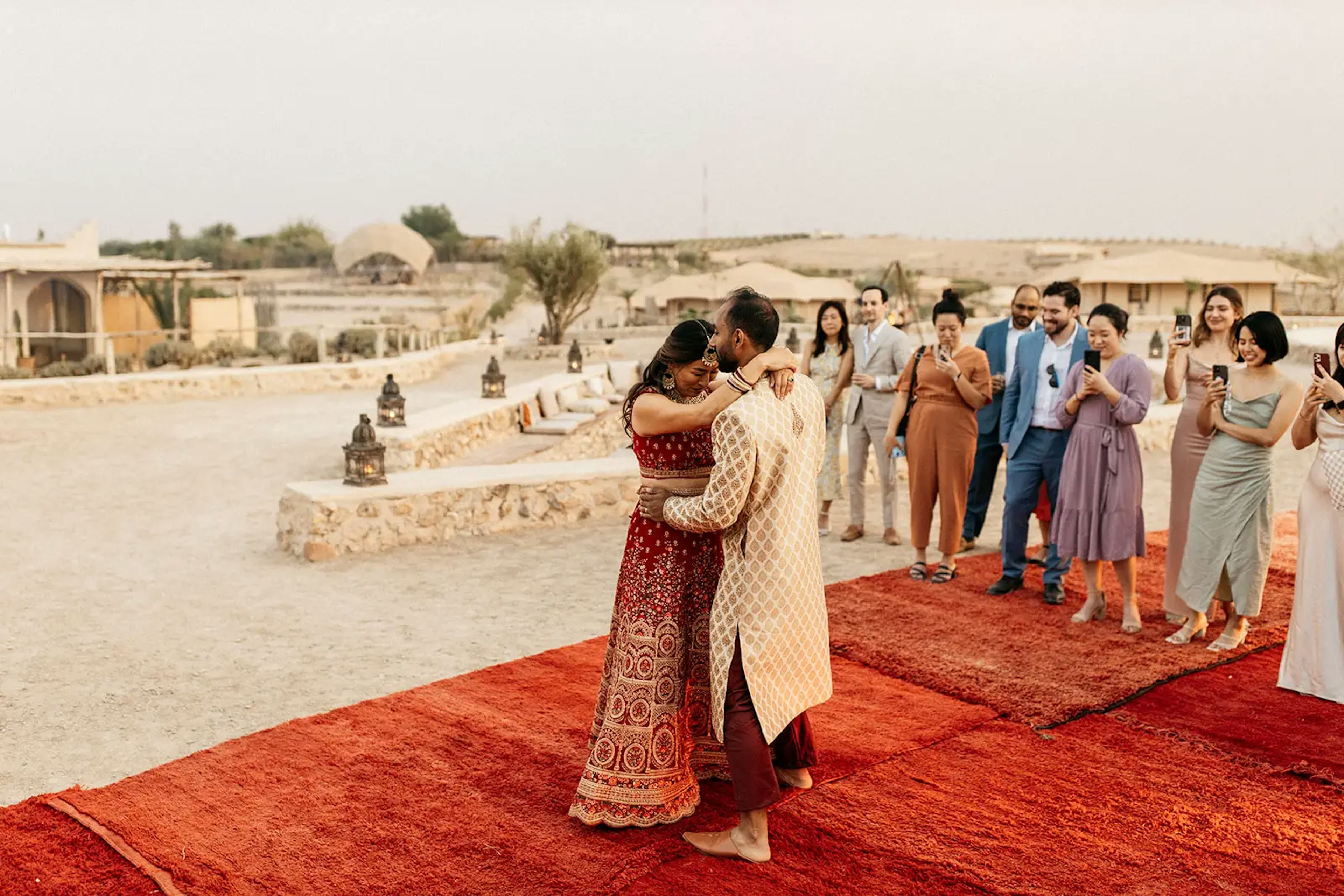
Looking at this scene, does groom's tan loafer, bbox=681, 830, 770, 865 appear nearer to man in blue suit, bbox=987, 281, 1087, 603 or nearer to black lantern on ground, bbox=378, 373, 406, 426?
man in blue suit, bbox=987, 281, 1087, 603

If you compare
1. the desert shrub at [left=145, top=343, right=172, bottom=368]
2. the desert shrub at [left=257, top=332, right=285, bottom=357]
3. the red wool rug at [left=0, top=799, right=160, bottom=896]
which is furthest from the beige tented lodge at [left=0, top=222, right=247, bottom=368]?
the red wool rug at [left=0, top=799, right=160, bottom=896]

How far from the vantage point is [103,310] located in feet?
82.7

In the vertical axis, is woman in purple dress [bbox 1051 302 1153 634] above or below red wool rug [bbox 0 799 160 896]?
above

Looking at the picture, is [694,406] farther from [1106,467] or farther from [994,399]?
[994,399]

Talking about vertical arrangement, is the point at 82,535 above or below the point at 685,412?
below

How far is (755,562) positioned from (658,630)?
389 millimetres

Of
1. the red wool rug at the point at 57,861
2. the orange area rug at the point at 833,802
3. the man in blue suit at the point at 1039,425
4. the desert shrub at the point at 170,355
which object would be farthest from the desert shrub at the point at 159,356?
the red wool rug at the point at 57,861

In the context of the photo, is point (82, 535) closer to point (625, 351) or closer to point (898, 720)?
point (898, 720)

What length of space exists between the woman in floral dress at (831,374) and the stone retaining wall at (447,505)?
1519 mm

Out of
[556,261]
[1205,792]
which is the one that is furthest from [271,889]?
[556,261]

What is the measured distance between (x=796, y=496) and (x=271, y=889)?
190 centimetres

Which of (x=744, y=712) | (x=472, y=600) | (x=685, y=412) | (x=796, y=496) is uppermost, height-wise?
(x=685, y=412)

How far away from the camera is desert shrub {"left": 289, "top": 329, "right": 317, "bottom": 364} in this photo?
71.7ft

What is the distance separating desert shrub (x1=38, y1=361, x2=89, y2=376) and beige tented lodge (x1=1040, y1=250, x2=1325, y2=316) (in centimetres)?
3059
